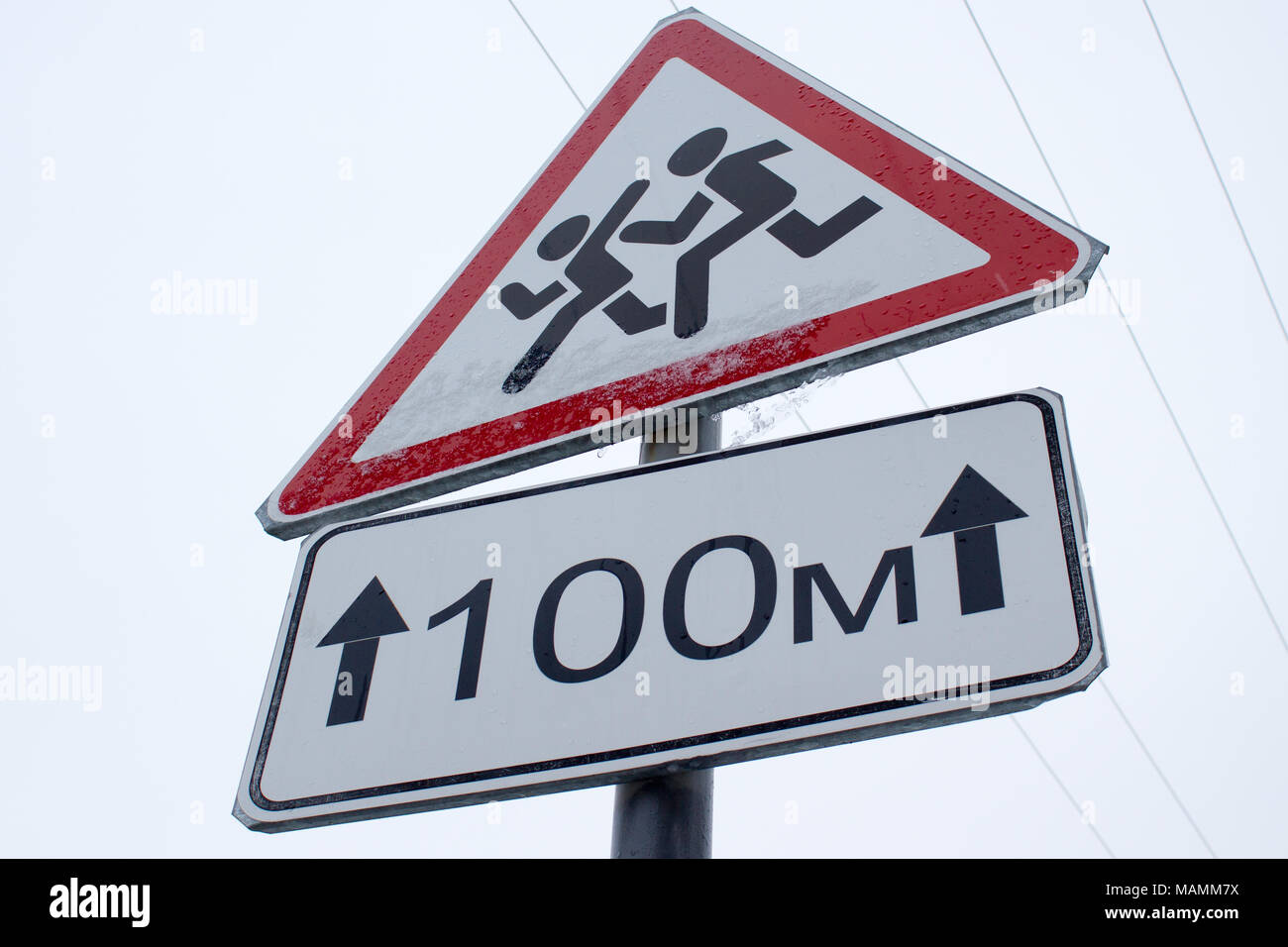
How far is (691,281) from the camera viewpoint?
1.31 meters

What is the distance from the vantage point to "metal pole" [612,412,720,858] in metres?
0.92

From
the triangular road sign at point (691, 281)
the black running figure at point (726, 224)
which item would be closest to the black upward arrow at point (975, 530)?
the triangular road sign at point (691, 281)

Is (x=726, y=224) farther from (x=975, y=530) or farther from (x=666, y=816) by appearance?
(x=666, y=816)

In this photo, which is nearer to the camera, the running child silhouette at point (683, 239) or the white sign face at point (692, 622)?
the white sign face at point (692, 622)

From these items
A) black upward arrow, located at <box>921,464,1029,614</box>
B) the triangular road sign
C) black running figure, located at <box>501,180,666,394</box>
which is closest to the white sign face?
black upward arrow, located at <box>921,464,1029,614</box>

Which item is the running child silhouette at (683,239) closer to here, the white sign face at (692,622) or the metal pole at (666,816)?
the white sign face at (692,622)

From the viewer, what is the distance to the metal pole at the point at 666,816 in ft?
3.03

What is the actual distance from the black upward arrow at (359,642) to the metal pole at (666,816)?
28 centimetres

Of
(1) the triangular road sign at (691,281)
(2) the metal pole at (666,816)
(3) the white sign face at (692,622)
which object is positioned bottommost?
(2) the metal pole at (666,816)

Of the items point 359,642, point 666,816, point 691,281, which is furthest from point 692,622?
point 691,281

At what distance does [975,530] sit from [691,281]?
0.54 metres

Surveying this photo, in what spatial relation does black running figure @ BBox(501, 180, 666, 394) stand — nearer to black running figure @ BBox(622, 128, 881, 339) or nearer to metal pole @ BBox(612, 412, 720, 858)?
black running figure @ BBox(622, 128, 881, 339)

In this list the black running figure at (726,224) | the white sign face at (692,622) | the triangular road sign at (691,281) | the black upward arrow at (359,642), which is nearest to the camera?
the white sign face at (692,622)
